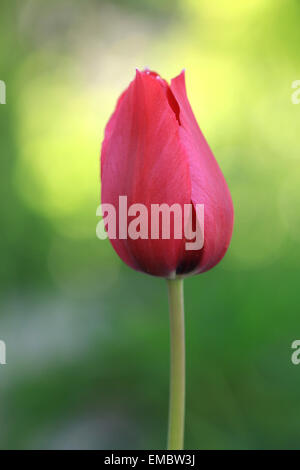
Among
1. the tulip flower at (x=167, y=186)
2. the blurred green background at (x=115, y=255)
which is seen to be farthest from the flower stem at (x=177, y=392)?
the blurred green background at (x=115, y=255)

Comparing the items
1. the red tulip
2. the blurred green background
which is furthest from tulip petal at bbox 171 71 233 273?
the blurred green background

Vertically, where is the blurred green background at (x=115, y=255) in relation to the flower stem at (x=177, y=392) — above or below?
above

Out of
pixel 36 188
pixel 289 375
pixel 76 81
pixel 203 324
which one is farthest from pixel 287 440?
pixel 76 81

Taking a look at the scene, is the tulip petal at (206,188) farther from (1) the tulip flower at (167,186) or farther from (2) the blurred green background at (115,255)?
(2) the blurred green background at (115,255)

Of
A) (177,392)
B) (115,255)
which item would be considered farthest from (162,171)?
(115,255)

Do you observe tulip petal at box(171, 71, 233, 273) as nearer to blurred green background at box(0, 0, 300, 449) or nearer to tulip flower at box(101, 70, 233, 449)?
tulip flower at box(101, 70, 233, 449)

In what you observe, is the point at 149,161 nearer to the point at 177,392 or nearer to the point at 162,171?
the point at 162,171

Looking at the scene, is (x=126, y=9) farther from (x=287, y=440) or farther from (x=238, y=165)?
(x=287, y=440)
